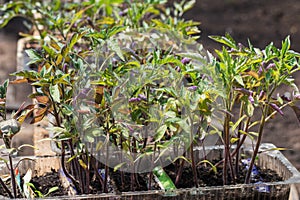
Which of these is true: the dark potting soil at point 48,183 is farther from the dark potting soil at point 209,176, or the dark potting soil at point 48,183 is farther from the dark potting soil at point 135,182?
the dark potting soil at point 209,176

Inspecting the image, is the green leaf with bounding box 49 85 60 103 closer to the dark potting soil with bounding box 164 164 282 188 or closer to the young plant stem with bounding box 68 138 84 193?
the young plant stem with bounding box 68 138 84 193

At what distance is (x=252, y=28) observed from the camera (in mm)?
4859

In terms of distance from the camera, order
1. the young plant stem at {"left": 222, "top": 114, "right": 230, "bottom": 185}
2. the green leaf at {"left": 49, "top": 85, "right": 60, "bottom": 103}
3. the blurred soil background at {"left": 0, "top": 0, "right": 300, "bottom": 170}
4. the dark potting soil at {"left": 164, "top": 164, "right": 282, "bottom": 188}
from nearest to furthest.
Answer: the green leaf at {"left": 49, "top": 85, "right": 60, "bottom": 103}, the young plant stem at {"left": 222, "top": 114, "right": 230, "bottom": 185}, the dark potting soil at {"left": 164, "top": 164, "right": 282, "bottom": 188}, the blurred soil background at {"left": 0, "top": 0, "right": 300, "bottom": 170}

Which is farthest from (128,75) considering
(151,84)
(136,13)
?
(136,13)

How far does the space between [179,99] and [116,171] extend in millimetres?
314

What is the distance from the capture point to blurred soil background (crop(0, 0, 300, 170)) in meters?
3.44

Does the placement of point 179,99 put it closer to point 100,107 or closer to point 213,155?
point 100,107

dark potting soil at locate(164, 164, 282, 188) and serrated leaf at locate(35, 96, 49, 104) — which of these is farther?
dark potting soil at locate(164, 164, 282, 188)

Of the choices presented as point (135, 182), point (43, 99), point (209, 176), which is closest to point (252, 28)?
point (209, 176)

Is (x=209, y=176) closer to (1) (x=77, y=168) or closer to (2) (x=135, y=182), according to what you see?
(2) (x=135, y=182)

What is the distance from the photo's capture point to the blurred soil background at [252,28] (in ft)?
11.3

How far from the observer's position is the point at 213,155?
1.49 m

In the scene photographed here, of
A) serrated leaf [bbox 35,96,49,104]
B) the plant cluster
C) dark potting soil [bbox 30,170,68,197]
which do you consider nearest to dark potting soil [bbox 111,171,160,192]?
the plant cluster

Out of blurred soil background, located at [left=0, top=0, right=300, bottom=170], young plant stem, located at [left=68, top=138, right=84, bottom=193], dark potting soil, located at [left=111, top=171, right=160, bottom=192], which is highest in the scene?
blurred soil background, located at [left=0, top=0, right=300, bottom=170]
